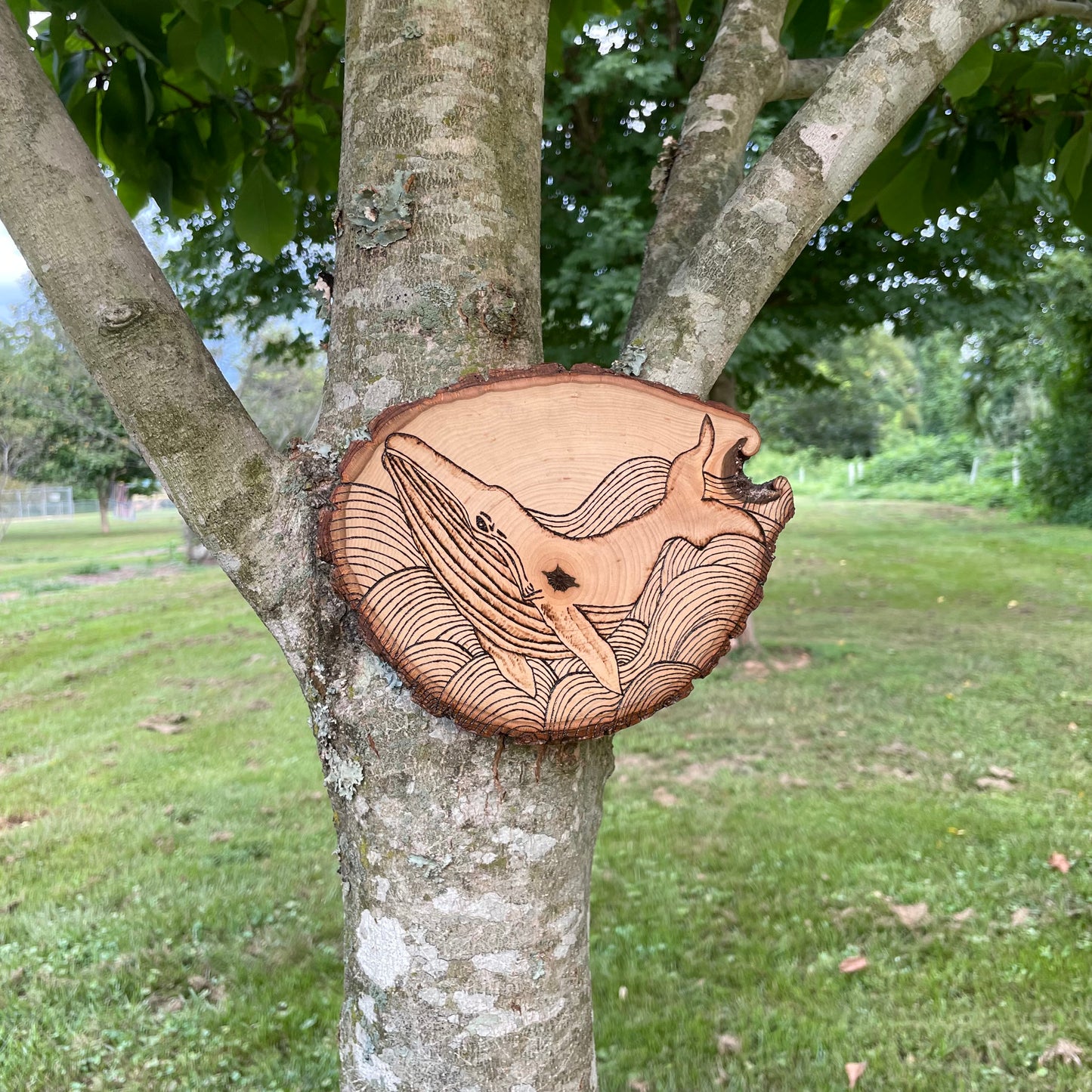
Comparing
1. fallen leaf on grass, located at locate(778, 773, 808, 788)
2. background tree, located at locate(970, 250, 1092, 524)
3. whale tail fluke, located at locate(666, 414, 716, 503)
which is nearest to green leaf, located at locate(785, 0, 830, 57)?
whale tail fluke, located at locate(666, 414, 716, 503)

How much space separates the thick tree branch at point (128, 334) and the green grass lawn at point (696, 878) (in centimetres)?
173

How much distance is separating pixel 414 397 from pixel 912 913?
2538 mm

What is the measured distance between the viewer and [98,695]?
5551mm

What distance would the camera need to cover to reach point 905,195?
1938 mm

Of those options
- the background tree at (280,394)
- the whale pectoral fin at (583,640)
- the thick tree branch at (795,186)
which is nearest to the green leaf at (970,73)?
the thick tree branch at (795,186)

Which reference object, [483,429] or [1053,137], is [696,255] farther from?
[1053,137]

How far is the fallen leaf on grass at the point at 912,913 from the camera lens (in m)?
2.59

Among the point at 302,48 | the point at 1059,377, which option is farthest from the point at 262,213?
the point at 1059,377

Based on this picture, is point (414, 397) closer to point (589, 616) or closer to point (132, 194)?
point (589, 616)

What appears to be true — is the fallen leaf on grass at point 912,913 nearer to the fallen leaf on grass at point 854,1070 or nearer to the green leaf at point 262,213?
the fallen leaf on grass at point 854,1070

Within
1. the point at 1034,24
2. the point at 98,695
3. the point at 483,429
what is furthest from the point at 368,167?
the point at 98,695

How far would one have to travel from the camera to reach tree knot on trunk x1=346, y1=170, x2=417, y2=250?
103 cm

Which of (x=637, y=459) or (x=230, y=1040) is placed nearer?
(x=637, y=459)

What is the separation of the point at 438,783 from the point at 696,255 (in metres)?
0.78
